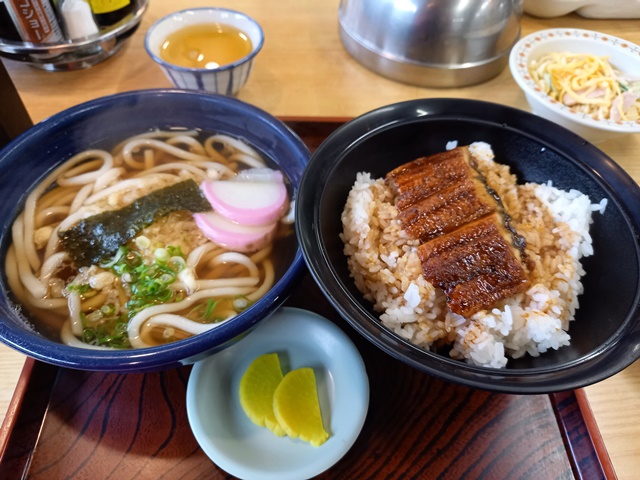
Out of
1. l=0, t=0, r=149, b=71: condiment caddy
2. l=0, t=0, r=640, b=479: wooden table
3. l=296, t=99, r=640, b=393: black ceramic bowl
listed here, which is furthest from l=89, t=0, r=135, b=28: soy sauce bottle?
l=296, t=99, r=640, b=393: black ceramic bowl

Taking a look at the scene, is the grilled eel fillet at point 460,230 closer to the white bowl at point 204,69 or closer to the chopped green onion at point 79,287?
the white bowl at point 204,69

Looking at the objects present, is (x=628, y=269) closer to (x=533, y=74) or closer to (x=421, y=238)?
(x=421, y=238)

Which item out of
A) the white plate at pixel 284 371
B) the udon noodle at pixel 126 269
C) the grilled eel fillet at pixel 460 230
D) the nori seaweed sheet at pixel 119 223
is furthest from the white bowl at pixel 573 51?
the nori seaweed sheet at pixel 119 223

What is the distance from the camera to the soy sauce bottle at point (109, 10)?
1998mm

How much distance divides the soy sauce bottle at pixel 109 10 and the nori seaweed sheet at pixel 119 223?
1020mm

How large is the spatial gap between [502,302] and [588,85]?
117 cm

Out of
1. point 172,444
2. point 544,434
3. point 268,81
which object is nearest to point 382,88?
point 268,81

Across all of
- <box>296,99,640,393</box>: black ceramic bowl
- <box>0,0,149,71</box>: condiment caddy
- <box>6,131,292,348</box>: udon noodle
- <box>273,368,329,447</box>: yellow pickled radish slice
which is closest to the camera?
<box>296,99,640,393</box>: black ceramic bowl

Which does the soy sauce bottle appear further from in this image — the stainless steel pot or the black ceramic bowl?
the black ceramic bowl

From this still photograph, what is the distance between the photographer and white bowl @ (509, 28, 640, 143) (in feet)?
5.67

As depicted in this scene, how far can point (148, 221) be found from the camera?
150 cm

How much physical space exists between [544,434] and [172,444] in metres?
1.02

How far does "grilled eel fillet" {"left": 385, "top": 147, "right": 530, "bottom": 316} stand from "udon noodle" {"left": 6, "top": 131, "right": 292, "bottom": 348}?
434 mm

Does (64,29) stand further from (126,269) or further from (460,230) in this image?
(460,230)
